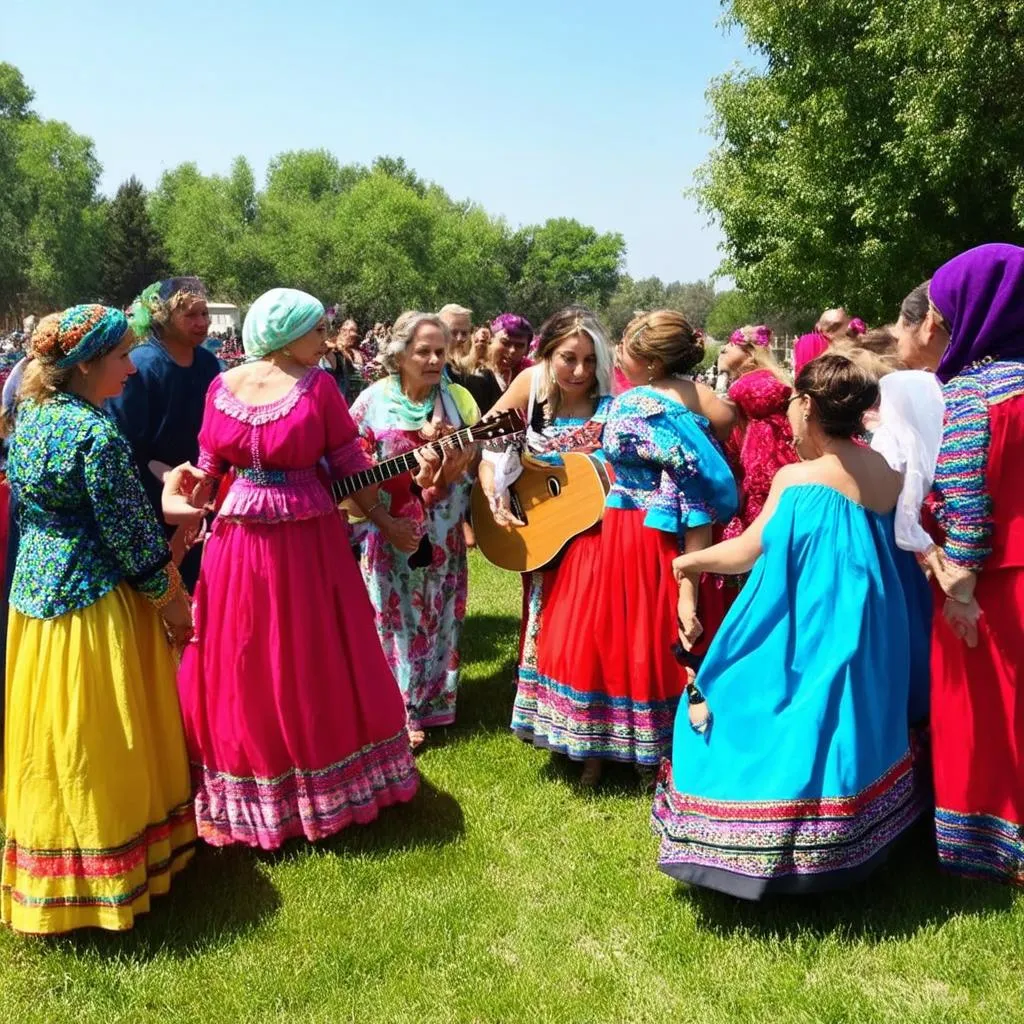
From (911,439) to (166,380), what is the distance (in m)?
3.69

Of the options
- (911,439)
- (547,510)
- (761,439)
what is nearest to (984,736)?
(911,439)

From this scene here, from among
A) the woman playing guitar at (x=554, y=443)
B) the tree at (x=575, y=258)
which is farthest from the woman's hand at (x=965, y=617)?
the tree at (x=575, y=258)

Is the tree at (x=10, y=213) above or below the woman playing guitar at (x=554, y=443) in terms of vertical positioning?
above

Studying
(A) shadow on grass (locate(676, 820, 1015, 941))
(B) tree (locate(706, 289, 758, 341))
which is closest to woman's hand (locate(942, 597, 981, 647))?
(A) shadow on grass (locate(676, 820, 1015, 941))

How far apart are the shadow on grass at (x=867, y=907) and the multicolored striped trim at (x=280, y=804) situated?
132 cm

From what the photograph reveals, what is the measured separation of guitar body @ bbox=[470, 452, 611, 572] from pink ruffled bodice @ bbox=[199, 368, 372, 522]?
1.04 meters

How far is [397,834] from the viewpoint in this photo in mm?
3723

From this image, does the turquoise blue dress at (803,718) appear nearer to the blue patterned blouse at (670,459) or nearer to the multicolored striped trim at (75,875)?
the blue patterned blouse at (670,459)

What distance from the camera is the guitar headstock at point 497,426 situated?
411 centimetres

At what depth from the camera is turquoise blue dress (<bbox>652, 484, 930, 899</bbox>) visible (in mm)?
2789

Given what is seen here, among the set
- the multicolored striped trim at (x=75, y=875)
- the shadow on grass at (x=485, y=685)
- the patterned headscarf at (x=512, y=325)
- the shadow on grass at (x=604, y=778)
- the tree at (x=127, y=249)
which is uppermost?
the tree at (x=127, y=249)

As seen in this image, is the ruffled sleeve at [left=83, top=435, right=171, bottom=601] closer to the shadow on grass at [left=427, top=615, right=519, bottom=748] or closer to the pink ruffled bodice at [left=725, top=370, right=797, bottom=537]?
the shadow on grass at [left=427, top=615, right=519, bottom=748]

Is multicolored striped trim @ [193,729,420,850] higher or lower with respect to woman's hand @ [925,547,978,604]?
lower

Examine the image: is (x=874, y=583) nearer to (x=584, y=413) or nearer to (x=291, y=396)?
(x=584, y=413)
